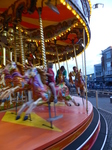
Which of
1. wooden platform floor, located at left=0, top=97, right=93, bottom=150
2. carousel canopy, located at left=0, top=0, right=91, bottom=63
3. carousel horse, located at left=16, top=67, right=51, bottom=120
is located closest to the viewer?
wooden platform floor, located at left=0, top=97, right=93, bottom=150

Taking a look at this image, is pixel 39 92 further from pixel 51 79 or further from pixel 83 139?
pixel 83 139

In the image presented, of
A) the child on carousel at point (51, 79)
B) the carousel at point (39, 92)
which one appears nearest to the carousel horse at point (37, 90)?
the carousel at point (39, 92)

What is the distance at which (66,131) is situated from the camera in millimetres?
2908

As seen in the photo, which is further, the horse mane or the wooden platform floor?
the horse mane

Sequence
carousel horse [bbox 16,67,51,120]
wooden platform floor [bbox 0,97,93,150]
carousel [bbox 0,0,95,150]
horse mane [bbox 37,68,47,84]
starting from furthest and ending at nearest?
horse mane [bbox 37,68,47,84]
carousel horse [bbox 16,67,51,120]
carousel [bbox 0,0,95,150]
wooden platform floor [bbox 0,97,93,150]

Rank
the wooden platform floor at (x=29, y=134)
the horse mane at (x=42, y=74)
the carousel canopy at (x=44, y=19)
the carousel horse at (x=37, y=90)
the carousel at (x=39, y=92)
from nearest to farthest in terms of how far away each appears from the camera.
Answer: the wooden platform floor at (x=29, y=134), the carousel at (x=39, y=92), the carousel horse at (x=37, y=90), the horse mane at (x=42, y=74), the carousel canopy at (x=44, y=19)

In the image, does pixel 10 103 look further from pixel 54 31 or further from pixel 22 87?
pixel 54 31

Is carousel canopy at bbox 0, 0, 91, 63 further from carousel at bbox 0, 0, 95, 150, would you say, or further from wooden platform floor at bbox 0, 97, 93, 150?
wooden platform floor at bbox 0, 97, 93, 150

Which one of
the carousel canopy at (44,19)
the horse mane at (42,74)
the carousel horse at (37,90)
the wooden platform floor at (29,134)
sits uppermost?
the carousel canopy at (44,19)

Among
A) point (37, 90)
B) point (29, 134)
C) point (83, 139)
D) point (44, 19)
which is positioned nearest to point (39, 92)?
point (37, 90)

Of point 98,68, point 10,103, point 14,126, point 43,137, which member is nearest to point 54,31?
point 10,103

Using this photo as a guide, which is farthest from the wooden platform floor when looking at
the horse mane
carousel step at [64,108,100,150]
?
the horse mane

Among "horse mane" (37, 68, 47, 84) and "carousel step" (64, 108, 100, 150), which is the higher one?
"horse mane" (37, 68, 47, 84)

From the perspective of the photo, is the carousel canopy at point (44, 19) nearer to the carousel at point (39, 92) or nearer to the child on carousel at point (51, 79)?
the carousel at point (39, 92)
